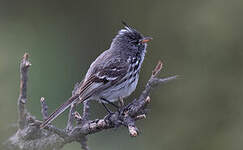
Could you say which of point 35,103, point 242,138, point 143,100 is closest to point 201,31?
point 242,138

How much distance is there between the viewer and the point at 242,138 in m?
9.41

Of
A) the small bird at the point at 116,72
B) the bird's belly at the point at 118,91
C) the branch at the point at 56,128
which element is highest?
the small bird at the point at 116,72

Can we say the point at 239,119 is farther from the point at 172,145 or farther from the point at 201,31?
the point at 201,31

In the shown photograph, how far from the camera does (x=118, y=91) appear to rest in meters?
6.91

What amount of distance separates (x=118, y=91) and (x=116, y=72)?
0.92 ft

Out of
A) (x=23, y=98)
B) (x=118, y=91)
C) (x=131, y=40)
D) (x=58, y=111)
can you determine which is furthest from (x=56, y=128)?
(x=131, y=40)

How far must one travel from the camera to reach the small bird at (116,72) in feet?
21.3

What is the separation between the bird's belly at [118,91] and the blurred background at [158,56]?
110 cm

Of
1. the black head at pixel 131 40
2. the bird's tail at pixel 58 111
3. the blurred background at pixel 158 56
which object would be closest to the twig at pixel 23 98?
the bird's tail at pixel 58 111

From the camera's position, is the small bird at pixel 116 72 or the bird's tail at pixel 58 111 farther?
the small bird at pixel 116 72

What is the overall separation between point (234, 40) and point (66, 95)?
151 inches

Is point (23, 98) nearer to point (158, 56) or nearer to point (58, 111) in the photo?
point (58, 111)

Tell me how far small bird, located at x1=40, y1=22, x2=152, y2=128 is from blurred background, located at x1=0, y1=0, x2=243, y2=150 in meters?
1.19

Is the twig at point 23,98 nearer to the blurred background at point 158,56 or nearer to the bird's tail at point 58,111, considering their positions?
the bird's tail at point 58,111
